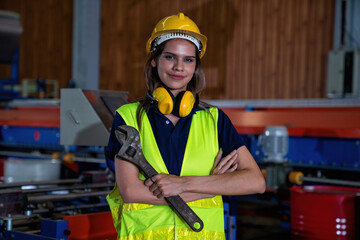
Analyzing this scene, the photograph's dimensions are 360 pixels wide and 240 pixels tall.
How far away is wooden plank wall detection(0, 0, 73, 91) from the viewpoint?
1247 centimetres

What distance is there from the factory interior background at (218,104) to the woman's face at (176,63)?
0.90 m

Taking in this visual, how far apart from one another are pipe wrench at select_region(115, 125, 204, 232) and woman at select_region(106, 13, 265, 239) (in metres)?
0.03

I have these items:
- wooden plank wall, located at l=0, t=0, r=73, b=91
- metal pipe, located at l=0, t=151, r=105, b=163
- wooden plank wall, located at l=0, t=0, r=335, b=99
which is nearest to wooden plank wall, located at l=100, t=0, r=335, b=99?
wooden plank wall, located at l=0, t=0, r=335, b=99

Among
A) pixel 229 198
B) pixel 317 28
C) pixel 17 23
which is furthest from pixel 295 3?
pixel 229 198

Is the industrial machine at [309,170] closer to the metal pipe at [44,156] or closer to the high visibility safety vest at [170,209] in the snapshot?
the high visibility safety vest at [170,209]

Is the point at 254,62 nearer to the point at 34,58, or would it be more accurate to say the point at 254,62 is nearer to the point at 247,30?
the point at 247,30

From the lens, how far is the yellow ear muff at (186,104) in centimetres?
157

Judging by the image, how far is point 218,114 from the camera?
1.67 m

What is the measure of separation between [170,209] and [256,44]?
7.47 m

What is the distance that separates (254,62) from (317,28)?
1.36m

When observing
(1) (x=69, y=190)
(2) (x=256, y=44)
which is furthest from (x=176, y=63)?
(2) (x=256, y=44)

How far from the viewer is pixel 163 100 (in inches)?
61.9

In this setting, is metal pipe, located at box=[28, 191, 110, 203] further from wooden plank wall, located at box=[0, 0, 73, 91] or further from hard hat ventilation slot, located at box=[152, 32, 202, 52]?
wooden plank wall, located at box=[0, 0, 73, 91]

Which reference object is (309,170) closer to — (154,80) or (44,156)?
(154,80)
